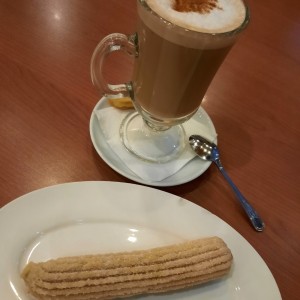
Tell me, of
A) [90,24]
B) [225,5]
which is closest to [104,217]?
[225,5]

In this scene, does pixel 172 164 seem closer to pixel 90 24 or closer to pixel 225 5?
pixel 225 5

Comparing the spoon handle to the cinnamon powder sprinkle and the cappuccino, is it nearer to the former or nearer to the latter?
the cappuccino

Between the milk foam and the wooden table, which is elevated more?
the milk foam

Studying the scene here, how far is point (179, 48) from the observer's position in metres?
0.58

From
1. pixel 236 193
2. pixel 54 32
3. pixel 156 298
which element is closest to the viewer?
pixel 156 298

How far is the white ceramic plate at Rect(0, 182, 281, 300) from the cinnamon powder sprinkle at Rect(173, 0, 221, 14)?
0.27 meters

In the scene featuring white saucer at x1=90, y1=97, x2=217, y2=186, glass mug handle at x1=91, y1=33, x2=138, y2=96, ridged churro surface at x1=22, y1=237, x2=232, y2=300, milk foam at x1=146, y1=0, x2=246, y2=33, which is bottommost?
white saucer at x1=90, y1=97, x2=217, y2=186

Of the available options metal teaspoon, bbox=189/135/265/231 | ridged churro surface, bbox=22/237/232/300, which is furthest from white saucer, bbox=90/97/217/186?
ridged churro surface, bbox=22/237/232/300

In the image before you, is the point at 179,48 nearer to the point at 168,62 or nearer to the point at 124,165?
the point at 168,62

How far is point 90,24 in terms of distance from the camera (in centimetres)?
89

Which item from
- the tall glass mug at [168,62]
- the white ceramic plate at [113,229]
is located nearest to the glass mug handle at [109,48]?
the tall glass mug at [168,62]

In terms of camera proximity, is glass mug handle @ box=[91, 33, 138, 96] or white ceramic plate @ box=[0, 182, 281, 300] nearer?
white ceramic plate @ box=[0, 182, 281, 300]

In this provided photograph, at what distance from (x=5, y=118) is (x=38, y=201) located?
0.66 feet

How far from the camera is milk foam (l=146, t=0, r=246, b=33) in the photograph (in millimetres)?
563
